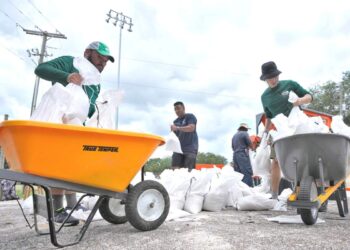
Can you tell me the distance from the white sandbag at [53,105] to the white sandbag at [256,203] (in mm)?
1984

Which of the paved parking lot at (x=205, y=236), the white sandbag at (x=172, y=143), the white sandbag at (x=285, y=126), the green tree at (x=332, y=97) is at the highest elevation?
the green tree at (x=332, y=97)

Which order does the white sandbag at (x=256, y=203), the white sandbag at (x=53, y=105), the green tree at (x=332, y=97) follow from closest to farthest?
the white sandbag at (x=53, y=105)
the white sandbag at (x=256, y=203)
the green tree at (x=332, y=97)

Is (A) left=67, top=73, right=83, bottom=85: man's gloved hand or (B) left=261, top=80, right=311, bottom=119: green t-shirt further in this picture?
(B) left=261, top=80, right=311, bottom=119: green t-shirt

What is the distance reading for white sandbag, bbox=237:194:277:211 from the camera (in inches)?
133

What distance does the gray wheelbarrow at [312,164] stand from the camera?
246cm


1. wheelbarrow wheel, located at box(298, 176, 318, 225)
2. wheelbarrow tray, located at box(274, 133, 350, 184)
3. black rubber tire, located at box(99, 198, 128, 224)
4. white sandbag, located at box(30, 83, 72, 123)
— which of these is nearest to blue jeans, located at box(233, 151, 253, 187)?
wheelbarrow tray, located at box(274, 133, 350, 184)

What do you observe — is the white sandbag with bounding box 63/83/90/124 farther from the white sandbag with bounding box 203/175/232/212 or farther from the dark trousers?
the dark trousers

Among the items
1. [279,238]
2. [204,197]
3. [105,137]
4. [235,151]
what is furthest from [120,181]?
[235,151]

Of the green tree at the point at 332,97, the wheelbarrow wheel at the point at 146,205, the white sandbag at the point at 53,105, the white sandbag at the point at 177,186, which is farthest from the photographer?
the green tree at the point at 332,97

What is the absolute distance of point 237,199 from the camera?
143 inches

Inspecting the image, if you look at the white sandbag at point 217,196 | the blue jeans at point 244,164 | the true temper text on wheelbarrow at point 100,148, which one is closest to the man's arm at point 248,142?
the blue jeans at point 244,164

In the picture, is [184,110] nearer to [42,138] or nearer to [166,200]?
[166,200]

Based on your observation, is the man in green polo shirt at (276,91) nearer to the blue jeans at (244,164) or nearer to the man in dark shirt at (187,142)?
the man in dark shirt at (187,142)

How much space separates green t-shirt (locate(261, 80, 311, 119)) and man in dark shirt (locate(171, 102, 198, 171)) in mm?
1230
